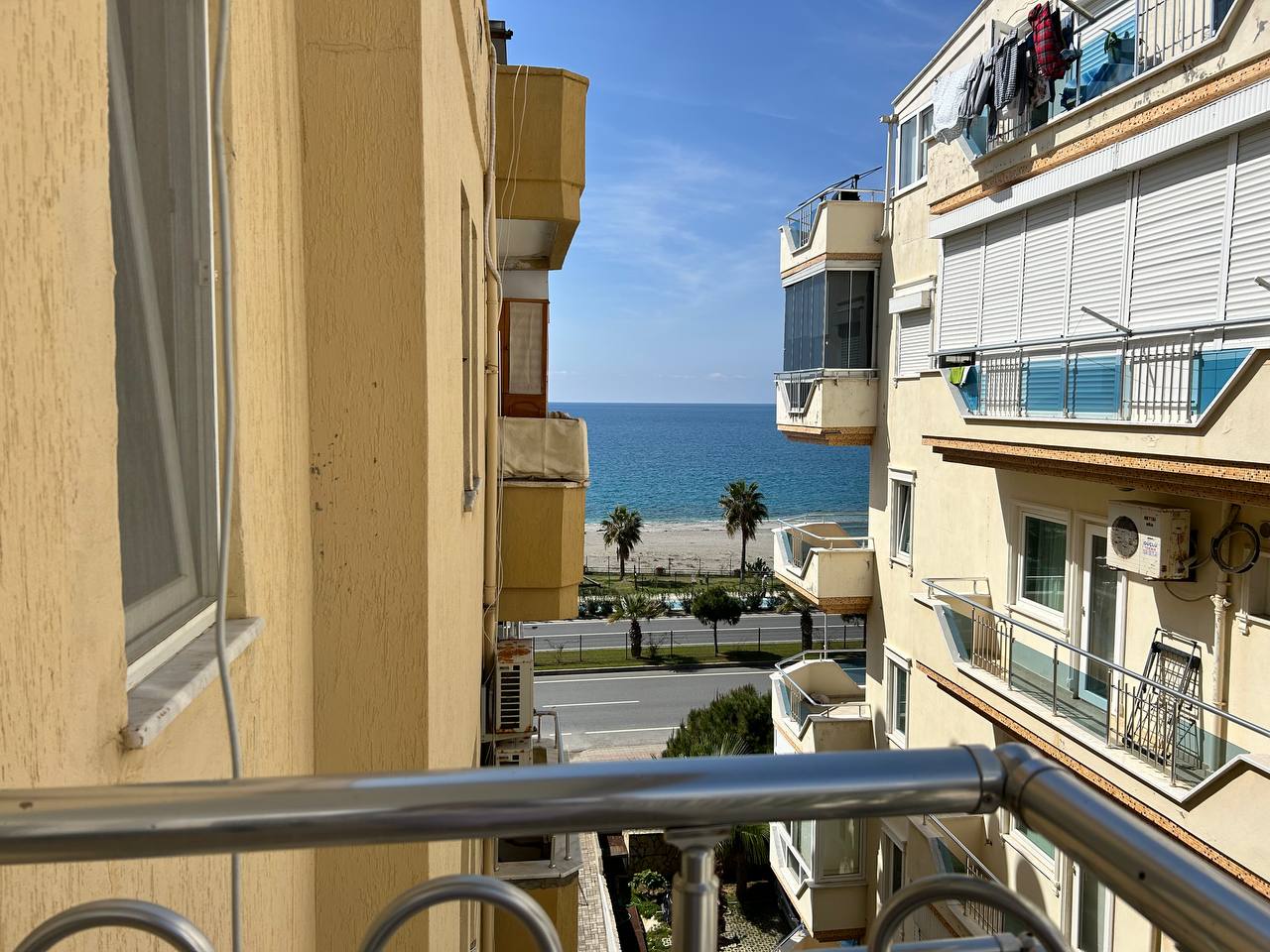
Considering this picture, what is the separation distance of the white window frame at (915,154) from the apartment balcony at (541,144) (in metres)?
7.23

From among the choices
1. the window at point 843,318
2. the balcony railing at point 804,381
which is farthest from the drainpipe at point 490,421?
the balcony railing at point 804,381

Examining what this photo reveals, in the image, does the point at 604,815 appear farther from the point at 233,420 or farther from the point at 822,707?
the point at 822,707

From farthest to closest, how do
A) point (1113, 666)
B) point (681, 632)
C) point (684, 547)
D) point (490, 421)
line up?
1. point (684, 547)
2. point (681, 632)
3. point (1113, 666)
4. point (490, 421)

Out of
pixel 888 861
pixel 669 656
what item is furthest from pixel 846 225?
pixel 669 656

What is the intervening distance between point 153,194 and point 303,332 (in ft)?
2.78

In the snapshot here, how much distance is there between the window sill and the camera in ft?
4.17

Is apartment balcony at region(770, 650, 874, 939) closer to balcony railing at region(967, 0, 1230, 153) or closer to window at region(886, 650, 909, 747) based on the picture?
window at region(886, 650, 909, 747)

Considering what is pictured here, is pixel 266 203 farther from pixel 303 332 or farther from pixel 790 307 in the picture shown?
pixel 790 307

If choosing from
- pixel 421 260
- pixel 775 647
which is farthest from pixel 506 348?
pixel 775 647

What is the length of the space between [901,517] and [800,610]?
104 ft

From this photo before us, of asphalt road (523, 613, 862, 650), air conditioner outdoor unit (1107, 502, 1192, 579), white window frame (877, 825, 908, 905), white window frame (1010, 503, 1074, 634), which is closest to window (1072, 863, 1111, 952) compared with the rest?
white window frame (1010, 503, 1074, 634)

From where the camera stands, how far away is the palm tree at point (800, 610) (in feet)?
131

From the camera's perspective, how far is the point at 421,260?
2.46 meters

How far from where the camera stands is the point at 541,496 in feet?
24.4
